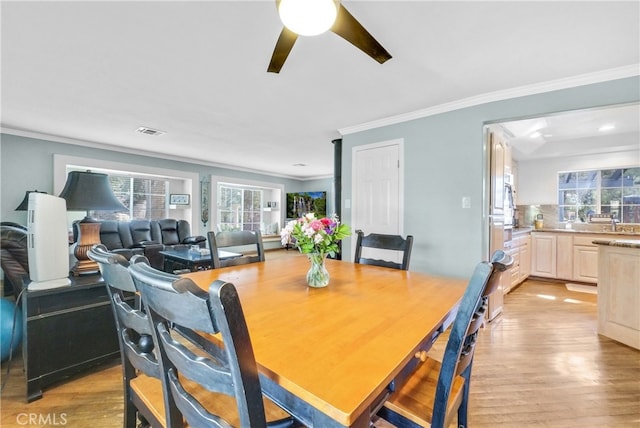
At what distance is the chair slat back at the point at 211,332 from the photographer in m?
0.50

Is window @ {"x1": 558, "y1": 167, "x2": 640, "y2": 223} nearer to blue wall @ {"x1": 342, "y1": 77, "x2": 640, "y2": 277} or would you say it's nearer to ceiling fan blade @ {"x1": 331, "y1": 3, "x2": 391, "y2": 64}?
blue wall @ {"x1": 342, "y1": 77, "x2": 640, "y2": 277}

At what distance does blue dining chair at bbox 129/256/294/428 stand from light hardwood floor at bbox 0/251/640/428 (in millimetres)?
1322

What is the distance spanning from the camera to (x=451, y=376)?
813 millimetres

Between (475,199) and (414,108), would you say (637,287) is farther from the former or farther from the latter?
(414,108)

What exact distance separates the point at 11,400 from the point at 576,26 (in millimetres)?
4164

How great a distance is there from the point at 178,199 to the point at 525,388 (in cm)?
637

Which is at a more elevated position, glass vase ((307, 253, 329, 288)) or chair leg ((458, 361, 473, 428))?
glass vase ((307, 253, 329, 288))

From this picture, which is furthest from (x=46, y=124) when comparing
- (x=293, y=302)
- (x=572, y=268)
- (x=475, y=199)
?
(x=572, y=268)

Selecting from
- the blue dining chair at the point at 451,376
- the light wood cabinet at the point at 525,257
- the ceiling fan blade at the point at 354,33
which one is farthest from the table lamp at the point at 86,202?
the light wood cabinet at the point at 525,257

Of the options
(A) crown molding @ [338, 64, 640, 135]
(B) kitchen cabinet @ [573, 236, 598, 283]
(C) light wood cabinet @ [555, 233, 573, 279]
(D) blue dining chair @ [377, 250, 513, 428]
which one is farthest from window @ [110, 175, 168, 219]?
(B) kitchen cabinet @ [573, 236, 598, 283]

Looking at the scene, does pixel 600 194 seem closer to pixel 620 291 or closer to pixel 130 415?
pixel 620 291

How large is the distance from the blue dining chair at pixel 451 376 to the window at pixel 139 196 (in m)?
5.80

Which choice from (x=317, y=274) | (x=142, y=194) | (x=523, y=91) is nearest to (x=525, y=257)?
(x=523, y=91)

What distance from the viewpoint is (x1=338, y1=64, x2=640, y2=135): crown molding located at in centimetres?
216
